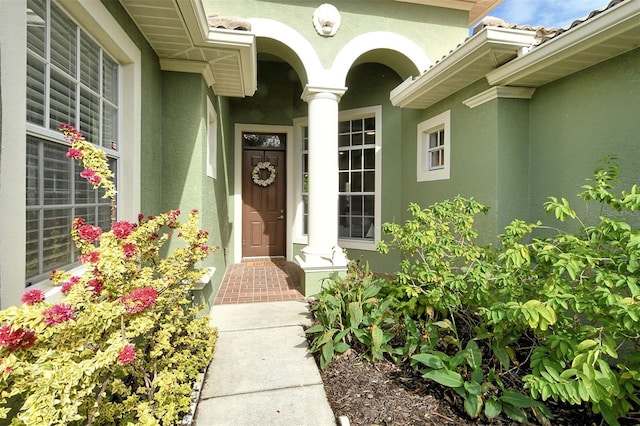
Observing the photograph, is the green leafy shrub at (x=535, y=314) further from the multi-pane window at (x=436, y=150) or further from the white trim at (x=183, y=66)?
the white trim at (x=183, y=66)

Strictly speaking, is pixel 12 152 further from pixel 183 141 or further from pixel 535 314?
pixel 535 314

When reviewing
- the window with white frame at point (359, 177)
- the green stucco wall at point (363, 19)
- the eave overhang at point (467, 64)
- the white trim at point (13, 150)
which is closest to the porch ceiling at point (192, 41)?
the green stucco wall at point (363, 19)

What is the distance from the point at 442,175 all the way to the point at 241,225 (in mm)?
4549

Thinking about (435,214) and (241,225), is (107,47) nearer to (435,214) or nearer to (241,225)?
(435,214)

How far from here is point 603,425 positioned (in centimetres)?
217

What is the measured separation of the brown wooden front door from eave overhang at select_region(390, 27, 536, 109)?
336 cm

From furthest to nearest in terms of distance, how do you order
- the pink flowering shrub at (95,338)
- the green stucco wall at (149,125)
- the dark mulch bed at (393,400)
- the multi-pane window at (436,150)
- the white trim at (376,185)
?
the white trim at (376,185)
the multi-pane window at (436,150)
the green stucco wall at (149,125)
the dark mulch bed at (393,400)
the pink flowering shrub at (95,338)

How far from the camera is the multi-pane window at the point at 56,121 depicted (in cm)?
187

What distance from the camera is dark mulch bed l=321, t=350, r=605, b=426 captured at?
89.3 inches

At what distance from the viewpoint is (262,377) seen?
2838 millimetres

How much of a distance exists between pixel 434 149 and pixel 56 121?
5072mm

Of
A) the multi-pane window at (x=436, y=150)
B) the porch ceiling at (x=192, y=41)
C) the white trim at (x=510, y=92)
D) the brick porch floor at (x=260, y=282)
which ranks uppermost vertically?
the porch ceiling at (x=192, y=41)

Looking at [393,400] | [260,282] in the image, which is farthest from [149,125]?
[393,400]

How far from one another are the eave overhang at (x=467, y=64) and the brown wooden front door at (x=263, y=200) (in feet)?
11.0
